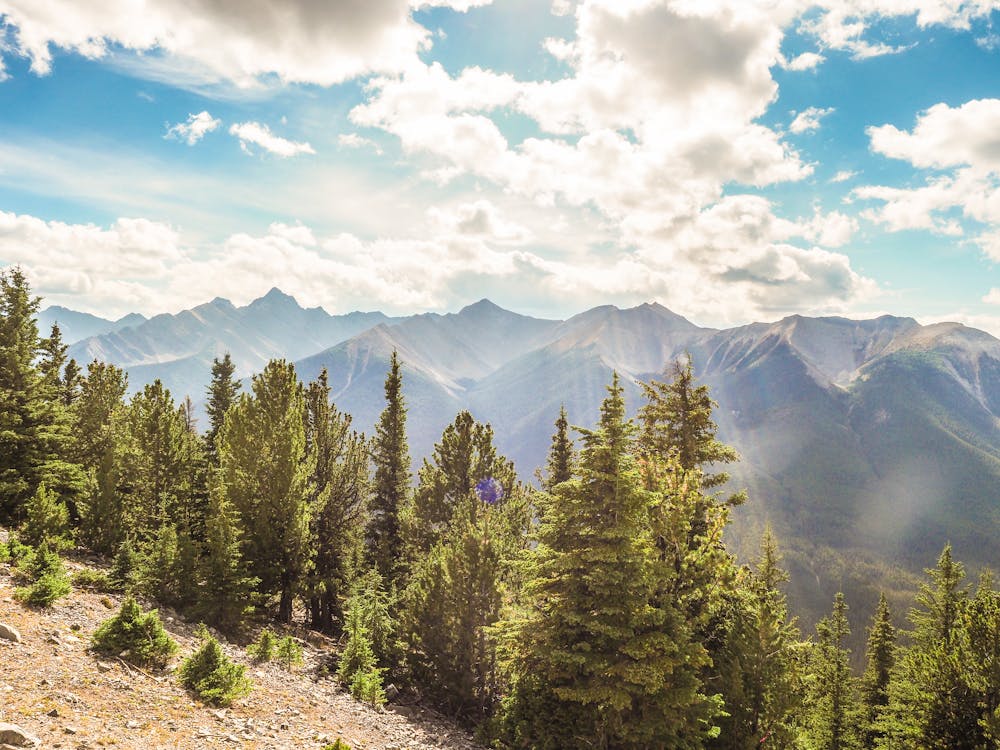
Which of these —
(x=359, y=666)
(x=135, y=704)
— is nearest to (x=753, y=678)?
(x=359, y=666)

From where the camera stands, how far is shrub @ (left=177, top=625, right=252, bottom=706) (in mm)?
13797

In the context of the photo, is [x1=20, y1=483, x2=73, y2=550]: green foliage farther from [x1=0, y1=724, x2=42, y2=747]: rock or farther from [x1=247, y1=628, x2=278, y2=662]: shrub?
[x1=0, y1=724, x2=42, y2=747]: rock

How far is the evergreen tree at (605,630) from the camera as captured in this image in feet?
53.5

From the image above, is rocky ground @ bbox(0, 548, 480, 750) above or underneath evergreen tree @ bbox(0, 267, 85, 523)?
underneath

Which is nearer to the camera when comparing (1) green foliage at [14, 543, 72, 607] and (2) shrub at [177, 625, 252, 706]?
(2) shrub at [177, 625, 252, 706]

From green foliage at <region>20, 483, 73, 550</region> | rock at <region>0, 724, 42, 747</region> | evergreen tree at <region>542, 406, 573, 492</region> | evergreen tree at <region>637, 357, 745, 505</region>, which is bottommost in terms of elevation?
rock at <region>0, 724, 42, 747</region>

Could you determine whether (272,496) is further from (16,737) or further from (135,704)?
(16,737)

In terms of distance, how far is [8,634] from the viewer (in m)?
12.4

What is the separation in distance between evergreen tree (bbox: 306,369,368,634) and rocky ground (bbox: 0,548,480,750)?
1138 cm

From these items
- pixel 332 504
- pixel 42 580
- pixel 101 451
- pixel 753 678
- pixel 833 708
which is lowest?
pixel 833 708

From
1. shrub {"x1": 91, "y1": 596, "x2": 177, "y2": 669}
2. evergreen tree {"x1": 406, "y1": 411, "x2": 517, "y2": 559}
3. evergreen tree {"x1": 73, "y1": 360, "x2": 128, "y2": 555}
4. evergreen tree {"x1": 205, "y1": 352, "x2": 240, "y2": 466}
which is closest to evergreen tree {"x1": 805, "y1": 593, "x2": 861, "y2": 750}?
evergreen tree {"x1": 406, "y1": 411, "x2": 517, "y2": 559}

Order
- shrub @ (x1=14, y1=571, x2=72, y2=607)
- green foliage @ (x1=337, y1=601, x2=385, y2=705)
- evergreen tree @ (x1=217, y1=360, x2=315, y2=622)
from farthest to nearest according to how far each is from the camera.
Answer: evergreen tree @ (x1=217, y1=360, x2=315, y2=622), green foliage @ (x1=337, y1=601, x2=385, y2=705), shrub @ (x1=14, y1=571, x2=72, y2=607)

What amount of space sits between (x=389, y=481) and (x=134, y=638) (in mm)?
24265

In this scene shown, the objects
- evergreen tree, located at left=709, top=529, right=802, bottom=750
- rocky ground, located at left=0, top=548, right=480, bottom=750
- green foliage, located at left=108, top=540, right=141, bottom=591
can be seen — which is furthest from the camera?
green foliage, located at left=108, top=540, right=141, bottom=591
